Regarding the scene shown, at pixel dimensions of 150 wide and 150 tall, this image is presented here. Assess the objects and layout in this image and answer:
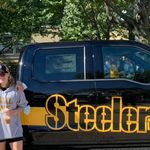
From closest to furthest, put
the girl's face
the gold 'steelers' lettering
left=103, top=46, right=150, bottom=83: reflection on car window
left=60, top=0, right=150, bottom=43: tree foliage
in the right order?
the girl's face < the gold 'steelers' lettering < left=103, top=46, right=150, bottom=83: reflection on car window < left=60, top=0, right=150, bottom=43: tree foliage

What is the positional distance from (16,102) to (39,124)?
5.30ft

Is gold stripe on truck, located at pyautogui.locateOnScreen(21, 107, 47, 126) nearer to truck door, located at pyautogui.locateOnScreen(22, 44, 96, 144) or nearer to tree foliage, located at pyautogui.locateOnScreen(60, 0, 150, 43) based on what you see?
truck door, located at pyautogui.locateOnScreen(22, 44, 96, 144)

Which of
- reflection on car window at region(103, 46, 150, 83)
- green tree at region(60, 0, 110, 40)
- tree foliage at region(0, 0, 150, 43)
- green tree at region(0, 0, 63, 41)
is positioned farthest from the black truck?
green tree at region(0, 0, 63, 41)

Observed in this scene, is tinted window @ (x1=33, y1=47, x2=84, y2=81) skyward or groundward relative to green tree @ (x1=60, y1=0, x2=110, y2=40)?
groundward

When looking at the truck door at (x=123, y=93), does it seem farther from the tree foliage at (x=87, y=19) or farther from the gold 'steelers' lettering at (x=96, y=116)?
the tree foliage at (x=87, y=19)

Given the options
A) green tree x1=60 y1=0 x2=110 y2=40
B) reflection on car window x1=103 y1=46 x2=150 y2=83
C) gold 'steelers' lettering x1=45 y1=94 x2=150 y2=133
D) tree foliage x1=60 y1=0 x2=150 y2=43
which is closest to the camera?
gold 'steelers' lettering x1=45 y1=94 x2=150 y2=133

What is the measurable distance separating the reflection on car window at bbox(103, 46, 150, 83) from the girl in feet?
6.51

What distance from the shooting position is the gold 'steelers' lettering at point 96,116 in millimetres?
6750

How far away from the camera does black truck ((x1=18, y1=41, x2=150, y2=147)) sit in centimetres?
676

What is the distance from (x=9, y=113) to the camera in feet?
17.0

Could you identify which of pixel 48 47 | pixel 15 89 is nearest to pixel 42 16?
pixel 48 47

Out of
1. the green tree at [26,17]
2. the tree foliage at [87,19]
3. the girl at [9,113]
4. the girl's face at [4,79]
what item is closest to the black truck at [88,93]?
the girl at [9,113]

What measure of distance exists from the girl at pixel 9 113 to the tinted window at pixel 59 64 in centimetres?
173

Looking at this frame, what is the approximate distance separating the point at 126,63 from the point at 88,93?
0.69 m
